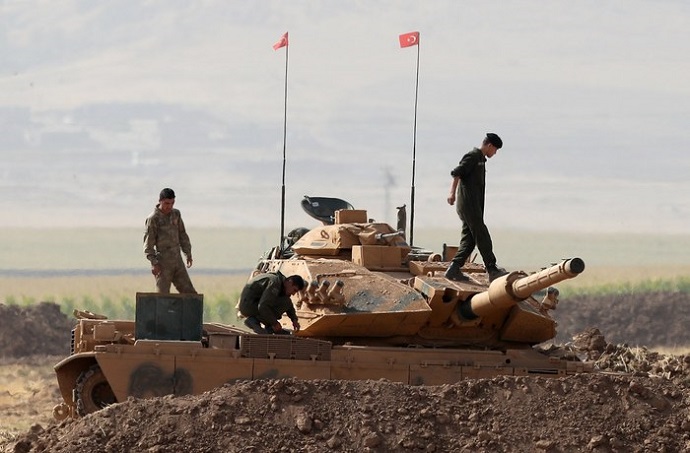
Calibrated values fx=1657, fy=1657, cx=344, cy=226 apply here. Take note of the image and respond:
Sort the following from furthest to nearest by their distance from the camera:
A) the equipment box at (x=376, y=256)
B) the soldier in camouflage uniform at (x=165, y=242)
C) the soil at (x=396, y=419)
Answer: the equipment box at (x=376, y=256) → the soldier in camouflage uniform at (x=165, y=242) → the soil at (x=396, y=419)

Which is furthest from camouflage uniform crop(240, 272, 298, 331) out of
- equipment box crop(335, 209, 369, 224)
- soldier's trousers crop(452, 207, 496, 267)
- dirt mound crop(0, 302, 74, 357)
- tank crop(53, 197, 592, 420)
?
dirt mound crop(0, 302, 74, 357)

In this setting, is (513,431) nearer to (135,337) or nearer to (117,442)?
(117,442)

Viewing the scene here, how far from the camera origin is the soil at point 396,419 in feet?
52.2

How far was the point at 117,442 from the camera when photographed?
1589 centimetres

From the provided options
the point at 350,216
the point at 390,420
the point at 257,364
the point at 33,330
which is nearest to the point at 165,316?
the point at 257,364

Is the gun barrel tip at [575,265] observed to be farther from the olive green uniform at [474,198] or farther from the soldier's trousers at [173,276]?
the soldier's trousers at [173,276]

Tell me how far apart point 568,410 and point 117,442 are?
4.55 metres

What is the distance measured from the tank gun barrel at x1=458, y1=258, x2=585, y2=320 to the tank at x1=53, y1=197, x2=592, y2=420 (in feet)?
0.06

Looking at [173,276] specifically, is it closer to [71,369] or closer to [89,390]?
[71,369]

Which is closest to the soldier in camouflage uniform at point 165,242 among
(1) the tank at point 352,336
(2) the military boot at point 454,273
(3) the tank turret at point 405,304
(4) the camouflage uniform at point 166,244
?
(4) the camouflage uniform at point 166,244

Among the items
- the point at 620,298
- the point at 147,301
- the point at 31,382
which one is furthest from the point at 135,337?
the point at 620,298

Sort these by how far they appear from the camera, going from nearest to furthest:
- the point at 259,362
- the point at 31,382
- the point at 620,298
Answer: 1. the point at 259,362
2. the point at 31,382
3. the point at 620,298

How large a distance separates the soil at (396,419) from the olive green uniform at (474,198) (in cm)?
319

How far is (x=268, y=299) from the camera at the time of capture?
1989cm
